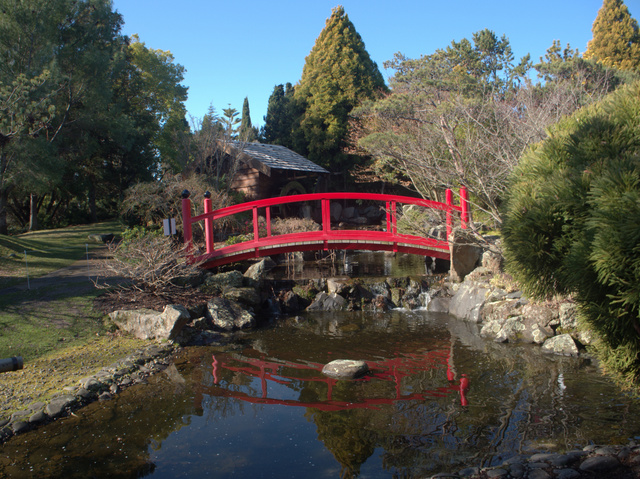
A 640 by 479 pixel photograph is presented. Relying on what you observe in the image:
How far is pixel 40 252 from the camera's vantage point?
41.7 ft

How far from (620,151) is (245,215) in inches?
587

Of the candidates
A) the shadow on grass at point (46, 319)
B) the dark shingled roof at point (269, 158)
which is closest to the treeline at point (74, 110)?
the dark shingled roof at point (269, 158)

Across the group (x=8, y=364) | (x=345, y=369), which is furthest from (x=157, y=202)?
(x=8, y=364)

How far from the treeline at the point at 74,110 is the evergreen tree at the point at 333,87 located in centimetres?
673

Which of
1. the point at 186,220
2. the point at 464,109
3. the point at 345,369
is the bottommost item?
the point at 345,369

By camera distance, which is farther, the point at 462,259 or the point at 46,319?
the point at 462,259

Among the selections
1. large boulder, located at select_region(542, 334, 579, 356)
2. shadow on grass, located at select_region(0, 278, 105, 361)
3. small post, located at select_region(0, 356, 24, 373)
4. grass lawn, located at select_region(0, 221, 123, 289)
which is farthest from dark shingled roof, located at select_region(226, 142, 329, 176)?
small post, located at select_region(0, 356, 24, 373)

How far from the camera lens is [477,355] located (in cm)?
757

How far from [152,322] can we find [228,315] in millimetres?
1692

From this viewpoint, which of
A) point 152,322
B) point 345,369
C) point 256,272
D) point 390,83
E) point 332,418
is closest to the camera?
point 332,418

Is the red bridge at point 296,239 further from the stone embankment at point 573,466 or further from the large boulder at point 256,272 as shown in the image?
the stone embankment at point 573,466

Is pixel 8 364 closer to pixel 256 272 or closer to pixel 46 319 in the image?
pixel 46 319

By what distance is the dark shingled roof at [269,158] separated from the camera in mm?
18812

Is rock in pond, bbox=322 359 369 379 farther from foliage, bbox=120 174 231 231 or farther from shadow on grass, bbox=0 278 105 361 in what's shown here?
foliage, bbox=120 174 231 231
